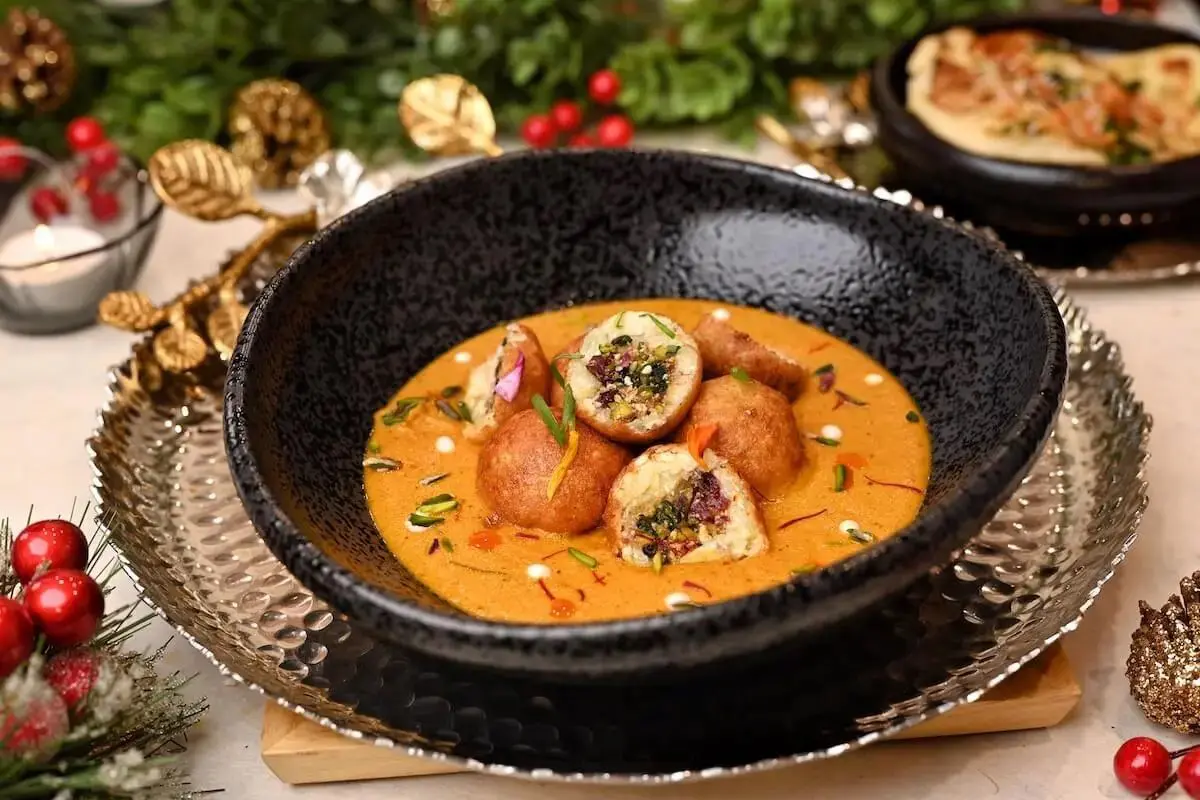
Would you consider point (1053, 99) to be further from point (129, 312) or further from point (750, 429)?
point (129, 312)

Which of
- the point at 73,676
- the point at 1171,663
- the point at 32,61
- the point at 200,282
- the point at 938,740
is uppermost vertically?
the point at 32,61

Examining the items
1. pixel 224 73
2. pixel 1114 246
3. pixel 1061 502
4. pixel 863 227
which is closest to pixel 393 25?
pixel 224 73

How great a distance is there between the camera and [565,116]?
3.66m

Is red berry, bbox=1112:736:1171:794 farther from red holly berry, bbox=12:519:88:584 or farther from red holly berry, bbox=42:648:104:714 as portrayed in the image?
red holly berry, bbox=12:519:88:584

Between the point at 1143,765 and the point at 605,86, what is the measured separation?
8.02ft

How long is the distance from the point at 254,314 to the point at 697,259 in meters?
0.98

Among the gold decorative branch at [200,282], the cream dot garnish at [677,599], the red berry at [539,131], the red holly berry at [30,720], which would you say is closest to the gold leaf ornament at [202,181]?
the gold decorative branch at [200,282]

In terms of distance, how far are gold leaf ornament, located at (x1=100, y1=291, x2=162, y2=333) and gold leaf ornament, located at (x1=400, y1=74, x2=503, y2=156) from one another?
75 centimetres

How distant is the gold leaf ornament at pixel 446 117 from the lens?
3.05 meters

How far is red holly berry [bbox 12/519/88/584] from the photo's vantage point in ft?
6.47

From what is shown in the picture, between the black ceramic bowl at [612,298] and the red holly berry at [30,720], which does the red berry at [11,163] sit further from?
the red holly berry at [30,720]

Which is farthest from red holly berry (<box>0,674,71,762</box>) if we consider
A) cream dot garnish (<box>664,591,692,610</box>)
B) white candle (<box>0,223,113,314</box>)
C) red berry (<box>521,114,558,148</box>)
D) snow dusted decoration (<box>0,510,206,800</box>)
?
red berry (<box>521,114,558,148</box>)

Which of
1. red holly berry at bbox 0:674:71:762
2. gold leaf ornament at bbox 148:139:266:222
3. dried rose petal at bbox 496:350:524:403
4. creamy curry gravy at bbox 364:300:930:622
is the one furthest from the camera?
gold leaf ornament at bbox 148:139:266:222

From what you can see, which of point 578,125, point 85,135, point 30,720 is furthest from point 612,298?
point 85,135
